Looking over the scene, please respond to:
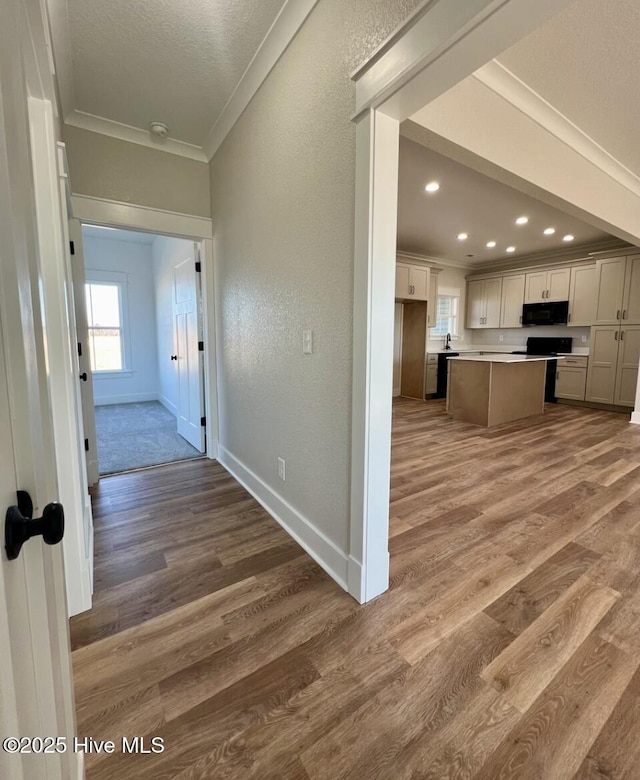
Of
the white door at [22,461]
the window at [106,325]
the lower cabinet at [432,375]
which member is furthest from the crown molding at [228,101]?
the lower cabinet at [432,375]

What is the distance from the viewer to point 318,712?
1154 millimetres

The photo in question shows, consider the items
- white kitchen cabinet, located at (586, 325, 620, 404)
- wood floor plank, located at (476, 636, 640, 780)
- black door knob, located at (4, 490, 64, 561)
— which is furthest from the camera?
white kitchen cabinet, located at (586, 325, 620, 404)

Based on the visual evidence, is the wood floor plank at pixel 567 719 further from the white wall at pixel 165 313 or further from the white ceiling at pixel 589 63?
the white wall at pixel 165 313

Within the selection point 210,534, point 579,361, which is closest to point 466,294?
point 579,361

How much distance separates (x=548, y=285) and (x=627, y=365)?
6.14 ft

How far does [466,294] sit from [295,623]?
752 centimetres

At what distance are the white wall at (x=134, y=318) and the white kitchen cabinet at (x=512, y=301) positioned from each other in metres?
6.65

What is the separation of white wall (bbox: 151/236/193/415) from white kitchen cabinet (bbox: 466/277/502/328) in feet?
19.4

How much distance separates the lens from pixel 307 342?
6.18 feet

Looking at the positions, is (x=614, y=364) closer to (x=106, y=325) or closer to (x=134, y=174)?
(x=134, y=174)

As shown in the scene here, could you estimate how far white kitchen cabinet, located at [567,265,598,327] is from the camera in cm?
579

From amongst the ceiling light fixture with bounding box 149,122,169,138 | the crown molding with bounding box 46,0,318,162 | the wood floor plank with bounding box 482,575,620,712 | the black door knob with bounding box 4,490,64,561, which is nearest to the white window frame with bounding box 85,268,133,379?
the crown molding with bounding box 46,0,318,162

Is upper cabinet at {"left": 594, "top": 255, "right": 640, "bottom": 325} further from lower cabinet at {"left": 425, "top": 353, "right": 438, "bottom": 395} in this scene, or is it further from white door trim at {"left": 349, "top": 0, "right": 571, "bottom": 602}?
white door trim at {"left": 349, "top": 0, "right": 571, "bottom": 602}

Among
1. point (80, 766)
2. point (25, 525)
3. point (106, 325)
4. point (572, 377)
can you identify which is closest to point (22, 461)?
point (25, 525)
